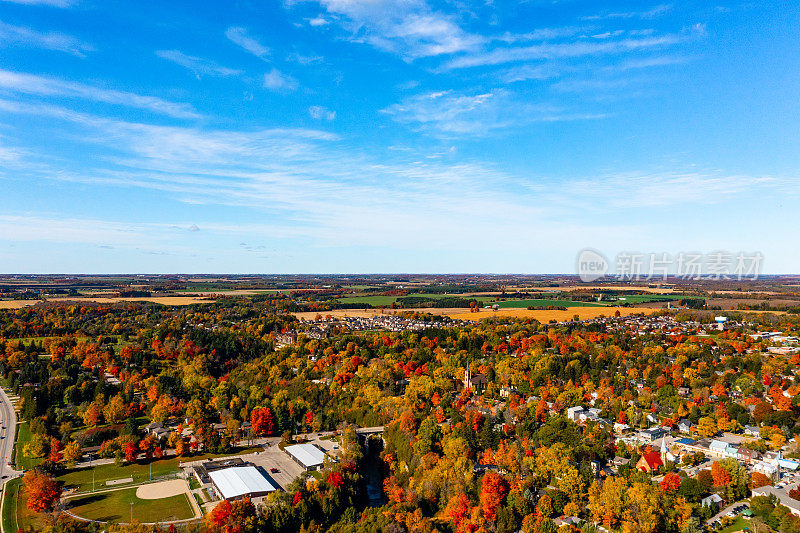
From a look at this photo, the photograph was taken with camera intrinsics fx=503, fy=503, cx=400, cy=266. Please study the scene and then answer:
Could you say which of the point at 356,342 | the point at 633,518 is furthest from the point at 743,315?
the point at 633,518

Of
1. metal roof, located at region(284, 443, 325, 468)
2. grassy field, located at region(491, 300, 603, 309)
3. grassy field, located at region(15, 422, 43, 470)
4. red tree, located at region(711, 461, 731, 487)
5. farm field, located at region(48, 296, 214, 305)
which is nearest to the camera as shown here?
red tree, located at region(711, 461, 731, 487)

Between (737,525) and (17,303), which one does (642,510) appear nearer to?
(737,525)

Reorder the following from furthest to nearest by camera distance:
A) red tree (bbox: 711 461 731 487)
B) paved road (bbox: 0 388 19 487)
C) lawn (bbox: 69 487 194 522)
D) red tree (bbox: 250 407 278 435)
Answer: red tree (bbox: 250 407 278 435)
paved road (bbox: 0 388 19 487)
red tree (bbox: 711 461 731 487)
lawn (bbox: 69 487 194 522)

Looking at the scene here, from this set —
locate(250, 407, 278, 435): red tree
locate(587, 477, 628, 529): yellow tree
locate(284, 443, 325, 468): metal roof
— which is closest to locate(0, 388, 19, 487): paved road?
locate(250, 407, 278, 435): red tree

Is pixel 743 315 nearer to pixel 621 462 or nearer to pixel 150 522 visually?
pixel 621 462

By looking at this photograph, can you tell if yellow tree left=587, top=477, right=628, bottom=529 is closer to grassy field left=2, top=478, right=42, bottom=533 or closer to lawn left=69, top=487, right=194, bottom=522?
lawn left=69, top=487, right=194, bottom=522

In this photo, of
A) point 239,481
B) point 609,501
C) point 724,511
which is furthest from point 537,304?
point 239,481

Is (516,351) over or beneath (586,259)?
beneath
